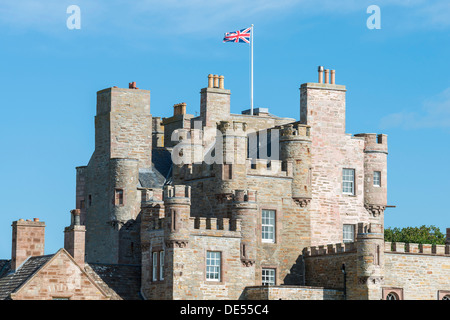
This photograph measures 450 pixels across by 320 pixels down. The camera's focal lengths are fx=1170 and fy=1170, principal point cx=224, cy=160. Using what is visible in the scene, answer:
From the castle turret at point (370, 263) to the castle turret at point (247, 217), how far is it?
21.5ft

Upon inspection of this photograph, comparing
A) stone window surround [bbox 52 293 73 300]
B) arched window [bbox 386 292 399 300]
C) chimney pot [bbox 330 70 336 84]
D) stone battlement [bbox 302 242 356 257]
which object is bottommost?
arched window [bbox 386 292 399 300]

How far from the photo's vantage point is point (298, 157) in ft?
254

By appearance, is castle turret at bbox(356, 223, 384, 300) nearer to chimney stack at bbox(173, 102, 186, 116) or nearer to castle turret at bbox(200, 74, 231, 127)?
castle turret at bbox(200, 74, 231, 127)

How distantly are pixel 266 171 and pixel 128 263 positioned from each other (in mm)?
11074

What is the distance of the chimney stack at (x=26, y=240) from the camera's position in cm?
6806

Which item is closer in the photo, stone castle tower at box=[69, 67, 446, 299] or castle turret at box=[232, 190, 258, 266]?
stone castle tower at box=[69, 67, 446, 299]

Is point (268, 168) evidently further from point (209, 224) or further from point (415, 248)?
point (415, 248)

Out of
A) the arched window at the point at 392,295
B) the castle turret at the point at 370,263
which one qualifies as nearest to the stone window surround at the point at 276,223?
the castle turret at the point at 370,263

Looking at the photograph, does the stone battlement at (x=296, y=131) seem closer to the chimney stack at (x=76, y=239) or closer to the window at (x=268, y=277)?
the window at (x=268, y=277)

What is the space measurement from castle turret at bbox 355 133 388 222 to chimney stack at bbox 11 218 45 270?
953 inches

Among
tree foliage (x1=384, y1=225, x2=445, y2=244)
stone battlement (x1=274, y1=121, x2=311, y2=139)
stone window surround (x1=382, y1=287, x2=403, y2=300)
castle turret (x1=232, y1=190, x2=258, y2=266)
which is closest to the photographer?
castle turret (x1=232, y1=190, x2=258, y2=266)

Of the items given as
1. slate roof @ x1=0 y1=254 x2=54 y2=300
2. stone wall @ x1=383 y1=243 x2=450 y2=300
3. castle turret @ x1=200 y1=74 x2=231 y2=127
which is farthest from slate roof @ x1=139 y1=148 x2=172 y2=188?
stone wall @ x1=383 y1=243 x2=450 y2=300

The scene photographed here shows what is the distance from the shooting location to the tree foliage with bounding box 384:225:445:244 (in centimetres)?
11331
